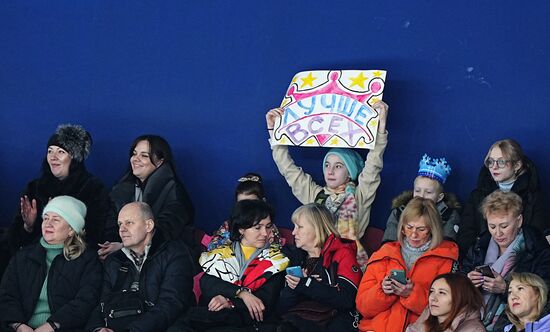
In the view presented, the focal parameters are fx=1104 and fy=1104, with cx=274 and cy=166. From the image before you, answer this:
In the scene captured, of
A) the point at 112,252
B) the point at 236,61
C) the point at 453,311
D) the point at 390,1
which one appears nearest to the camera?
the point at 453,311

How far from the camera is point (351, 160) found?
6844mm

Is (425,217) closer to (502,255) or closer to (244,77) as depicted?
(502,255)

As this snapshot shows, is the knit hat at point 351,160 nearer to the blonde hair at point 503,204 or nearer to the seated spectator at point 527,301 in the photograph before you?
the blonde hair at point 503,204

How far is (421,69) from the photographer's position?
708 cm

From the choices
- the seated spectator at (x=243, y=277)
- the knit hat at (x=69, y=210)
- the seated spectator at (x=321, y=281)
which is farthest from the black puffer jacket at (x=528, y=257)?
the knit hat at (x=69, y=210)

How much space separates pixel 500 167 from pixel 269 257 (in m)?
1.40

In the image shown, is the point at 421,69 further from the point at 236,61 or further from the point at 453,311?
the point at 453,311

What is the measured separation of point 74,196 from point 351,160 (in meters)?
1.83

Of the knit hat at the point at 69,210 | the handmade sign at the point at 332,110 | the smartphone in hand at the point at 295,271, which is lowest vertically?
the smartphone in hand at the point at 295,271

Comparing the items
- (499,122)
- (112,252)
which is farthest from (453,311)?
(112,252)

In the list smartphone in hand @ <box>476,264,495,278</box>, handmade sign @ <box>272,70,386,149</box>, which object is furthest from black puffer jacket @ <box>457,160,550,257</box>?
handmade sign @ <box>272,70,386,149</box>

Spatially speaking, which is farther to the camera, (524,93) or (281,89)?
(281,89)

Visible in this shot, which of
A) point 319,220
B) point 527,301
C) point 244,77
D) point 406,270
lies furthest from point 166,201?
point 527,301

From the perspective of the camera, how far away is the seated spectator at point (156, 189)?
7.02 meters
